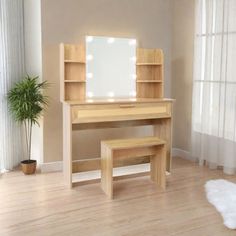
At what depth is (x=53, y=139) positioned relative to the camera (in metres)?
3.96

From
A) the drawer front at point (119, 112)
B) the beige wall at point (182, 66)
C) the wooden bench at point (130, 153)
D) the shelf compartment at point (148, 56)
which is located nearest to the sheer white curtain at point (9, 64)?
the drawer front at point (119, 112)

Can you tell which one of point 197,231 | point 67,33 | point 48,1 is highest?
point 48,1

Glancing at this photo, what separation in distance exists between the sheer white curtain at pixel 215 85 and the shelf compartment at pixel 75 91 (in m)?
1.47

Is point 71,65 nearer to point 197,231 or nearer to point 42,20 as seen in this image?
point 42,20

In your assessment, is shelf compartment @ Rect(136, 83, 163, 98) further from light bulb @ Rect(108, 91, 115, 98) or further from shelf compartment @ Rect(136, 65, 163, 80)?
light bulb @ Rect(108, 91, 115, 98)

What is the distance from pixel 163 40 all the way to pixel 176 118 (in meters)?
1.13

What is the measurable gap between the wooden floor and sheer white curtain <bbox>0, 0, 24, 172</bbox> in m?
0.38

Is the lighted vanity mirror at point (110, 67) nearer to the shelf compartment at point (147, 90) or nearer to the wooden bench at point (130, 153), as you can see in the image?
the shelf compartment at point (147, 90)

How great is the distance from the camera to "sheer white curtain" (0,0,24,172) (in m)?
3.85

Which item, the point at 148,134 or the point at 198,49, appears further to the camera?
the point at 148,134

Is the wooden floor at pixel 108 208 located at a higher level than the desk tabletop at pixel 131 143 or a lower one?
lower

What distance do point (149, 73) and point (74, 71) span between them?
3.27ft

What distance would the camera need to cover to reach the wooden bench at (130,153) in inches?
127

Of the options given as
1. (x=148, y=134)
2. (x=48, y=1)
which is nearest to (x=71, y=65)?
(x=48, y=1)
